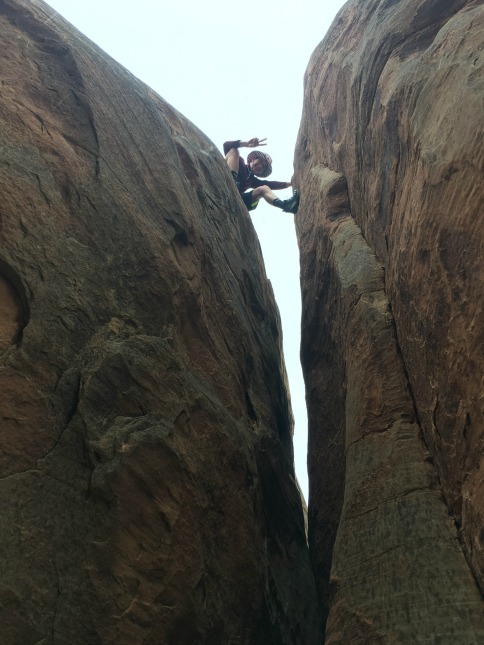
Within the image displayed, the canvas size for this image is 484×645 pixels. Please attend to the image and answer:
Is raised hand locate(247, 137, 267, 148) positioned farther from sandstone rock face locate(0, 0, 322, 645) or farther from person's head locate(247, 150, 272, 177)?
sandstone rock face locate(0, 0, 322, 645)

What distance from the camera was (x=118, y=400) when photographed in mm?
6727

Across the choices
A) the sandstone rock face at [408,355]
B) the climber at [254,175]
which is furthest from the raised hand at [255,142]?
the sandstone rock face at [408,355]

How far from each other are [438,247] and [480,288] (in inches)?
34.6

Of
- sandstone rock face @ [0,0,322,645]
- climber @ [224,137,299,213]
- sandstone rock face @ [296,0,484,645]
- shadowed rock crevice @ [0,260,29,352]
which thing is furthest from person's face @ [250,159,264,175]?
shadowed rock crevice @ [0,260,29,352]

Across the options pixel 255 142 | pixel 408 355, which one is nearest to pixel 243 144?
pixel 255 142

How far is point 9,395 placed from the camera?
19.8 feet

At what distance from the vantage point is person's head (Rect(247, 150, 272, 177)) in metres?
17.7

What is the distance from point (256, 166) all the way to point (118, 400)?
40.5ft

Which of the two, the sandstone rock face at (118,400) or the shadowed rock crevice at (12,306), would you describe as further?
the shadowed rock crevice at (12,306)

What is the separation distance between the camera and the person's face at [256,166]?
17844mm

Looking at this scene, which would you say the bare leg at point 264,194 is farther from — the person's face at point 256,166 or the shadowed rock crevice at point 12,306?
the shadowed rock crevice at point 12,306

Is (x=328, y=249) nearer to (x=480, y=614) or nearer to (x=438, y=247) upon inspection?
(x=438, y=247)

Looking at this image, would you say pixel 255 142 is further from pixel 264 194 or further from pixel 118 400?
pixel 118 400

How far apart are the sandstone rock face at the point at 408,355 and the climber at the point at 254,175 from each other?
5412mm
